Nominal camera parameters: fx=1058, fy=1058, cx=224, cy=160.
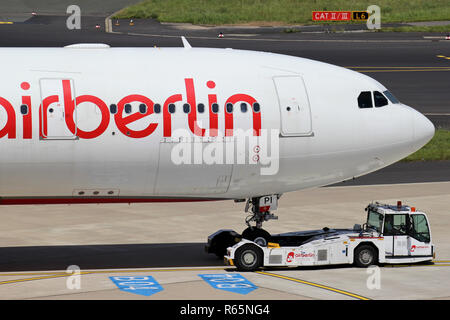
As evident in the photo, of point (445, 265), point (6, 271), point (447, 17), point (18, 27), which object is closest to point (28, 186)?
point (6, 271)

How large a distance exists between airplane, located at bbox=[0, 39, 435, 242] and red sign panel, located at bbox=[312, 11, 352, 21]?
6838 cm

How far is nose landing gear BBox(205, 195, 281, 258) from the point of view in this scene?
108 feet

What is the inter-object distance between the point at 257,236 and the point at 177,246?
4.72 meters

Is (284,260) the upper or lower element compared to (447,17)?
lower

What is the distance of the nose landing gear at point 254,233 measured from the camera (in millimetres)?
32938

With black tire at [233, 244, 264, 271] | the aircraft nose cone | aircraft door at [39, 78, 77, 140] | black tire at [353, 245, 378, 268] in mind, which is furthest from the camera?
the aircraft nose cone

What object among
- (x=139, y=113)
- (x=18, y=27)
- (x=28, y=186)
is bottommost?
(x=28, y=186)

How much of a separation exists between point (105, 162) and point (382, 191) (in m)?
19.9

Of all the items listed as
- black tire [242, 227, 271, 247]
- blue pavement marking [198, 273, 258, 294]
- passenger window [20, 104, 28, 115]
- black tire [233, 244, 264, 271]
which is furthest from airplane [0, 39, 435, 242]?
blue pavement marking [198, 273, 258, 294]

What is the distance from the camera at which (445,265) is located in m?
33.3

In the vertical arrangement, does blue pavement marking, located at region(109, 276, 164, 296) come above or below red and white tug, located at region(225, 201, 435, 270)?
below

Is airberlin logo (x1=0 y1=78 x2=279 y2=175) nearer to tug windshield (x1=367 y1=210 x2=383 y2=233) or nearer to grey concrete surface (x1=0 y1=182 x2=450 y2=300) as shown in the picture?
grey concrete surface (x1=0 y1=182 x2=450 y2=300)
